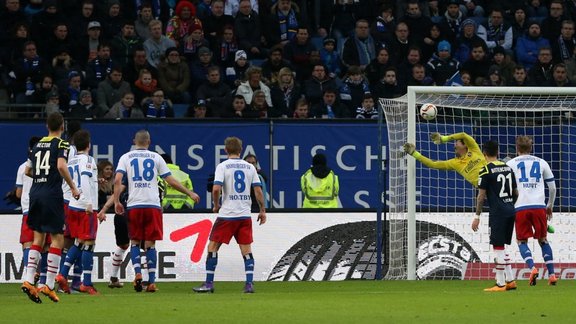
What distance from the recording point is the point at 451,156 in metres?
21.8

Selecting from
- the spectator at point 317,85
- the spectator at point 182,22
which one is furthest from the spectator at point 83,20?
the spectator at point 317,85

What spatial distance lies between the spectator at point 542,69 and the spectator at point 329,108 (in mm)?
3608

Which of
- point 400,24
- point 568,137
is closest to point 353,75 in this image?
point 400,24

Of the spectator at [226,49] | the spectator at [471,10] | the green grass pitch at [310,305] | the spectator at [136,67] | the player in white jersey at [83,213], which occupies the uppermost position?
the spectator at [471,10]

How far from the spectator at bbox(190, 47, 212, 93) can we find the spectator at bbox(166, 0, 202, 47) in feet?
3.33

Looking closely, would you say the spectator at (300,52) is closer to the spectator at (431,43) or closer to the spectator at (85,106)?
the spectator at (431,43)

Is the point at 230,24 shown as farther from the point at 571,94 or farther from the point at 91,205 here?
the point at 91,205

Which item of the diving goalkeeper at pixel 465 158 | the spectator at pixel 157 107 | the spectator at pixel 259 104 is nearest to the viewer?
the diving goalkeeper at pixel 465 158

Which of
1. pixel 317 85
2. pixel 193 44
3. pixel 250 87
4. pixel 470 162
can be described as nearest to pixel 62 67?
pixel 193 44

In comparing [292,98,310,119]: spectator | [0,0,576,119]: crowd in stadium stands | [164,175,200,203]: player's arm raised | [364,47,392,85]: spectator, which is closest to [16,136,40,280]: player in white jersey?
[164,175,200,203]: player's arm raised

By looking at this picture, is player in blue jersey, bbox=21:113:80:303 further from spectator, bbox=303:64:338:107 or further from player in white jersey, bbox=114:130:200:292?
spectator, bbox=303:64:338:107

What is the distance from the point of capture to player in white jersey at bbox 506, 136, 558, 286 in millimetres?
17578

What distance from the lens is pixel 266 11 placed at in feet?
84.2

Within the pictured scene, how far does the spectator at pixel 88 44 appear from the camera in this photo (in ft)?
78.8
